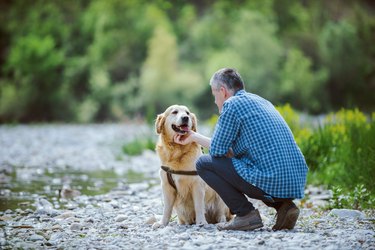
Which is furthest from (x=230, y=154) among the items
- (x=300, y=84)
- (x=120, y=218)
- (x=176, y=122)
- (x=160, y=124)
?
(x=300, y=84)

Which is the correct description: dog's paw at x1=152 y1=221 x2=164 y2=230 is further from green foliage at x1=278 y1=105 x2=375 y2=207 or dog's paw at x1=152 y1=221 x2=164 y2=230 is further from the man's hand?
green foliage at x1=278 y1=105 x2=375 y2=207

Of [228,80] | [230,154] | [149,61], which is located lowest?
[230,154]

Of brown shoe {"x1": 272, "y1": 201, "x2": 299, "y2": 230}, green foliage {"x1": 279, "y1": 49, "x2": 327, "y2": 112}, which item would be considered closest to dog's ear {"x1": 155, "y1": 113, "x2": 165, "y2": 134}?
brown shoe {"x1": 272, "y1": 201, "x2": 299, "y2": 230}

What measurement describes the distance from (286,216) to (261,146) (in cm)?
65

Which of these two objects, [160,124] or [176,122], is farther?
[160,124]

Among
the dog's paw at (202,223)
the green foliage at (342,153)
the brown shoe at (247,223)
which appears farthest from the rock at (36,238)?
the green foliage at (342,153)

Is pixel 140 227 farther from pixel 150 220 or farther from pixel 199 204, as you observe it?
pixel 199 204

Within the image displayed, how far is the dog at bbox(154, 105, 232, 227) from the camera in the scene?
5.11 metres

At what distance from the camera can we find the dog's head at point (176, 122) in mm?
5137

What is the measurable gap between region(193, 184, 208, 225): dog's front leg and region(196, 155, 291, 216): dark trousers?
0.32 m

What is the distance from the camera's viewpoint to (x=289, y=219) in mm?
4633

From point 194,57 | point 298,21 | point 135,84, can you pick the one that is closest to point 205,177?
point 135,84

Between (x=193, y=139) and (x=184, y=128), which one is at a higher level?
(x=184, y=128)

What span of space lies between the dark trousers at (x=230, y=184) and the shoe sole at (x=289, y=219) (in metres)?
0.14
